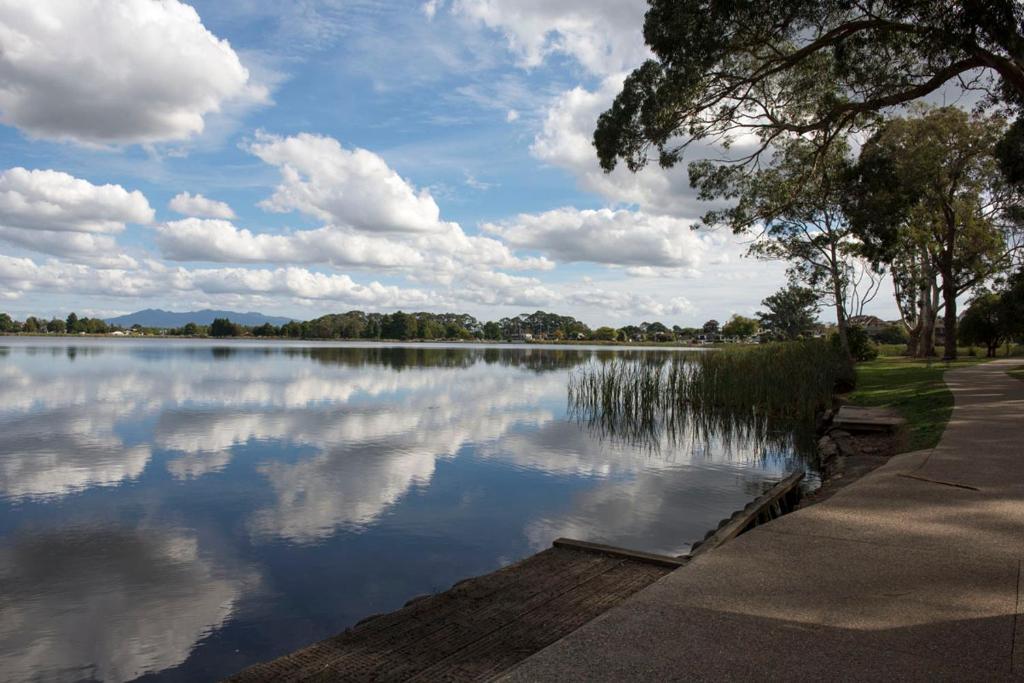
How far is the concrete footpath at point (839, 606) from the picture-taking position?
2.79 m

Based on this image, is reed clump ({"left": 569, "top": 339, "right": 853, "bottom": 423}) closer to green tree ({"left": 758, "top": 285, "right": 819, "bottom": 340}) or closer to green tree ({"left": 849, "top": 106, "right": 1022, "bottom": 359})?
green tree ({"left": 849, "top": 106, "right": 1022, "bottom": 359})

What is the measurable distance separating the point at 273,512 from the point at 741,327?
10377 cm

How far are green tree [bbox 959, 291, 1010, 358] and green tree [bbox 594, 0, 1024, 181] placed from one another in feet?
103

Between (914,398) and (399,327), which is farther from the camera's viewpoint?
(399,327)

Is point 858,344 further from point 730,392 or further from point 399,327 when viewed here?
point 399,327

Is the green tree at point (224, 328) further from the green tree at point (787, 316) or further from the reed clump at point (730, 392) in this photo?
the reed clump at point (730, 392)

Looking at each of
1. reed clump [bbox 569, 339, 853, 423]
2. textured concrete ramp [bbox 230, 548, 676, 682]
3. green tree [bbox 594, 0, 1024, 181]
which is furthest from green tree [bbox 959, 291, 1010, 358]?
textured concrete ramp [bbox 230, 548, 676, 682]

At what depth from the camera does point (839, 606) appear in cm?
343

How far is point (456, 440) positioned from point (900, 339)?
7824 cm

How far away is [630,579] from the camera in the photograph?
4.62 meters

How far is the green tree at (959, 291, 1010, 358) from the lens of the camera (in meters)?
37.5

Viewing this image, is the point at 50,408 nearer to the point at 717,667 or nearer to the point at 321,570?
the point at 321,570

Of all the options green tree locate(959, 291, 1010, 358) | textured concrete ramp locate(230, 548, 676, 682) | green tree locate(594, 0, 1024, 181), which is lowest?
textured concrete ramp locate(230, 548, 676, 682)

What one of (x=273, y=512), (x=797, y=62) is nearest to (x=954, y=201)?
(x=797, y=62)
